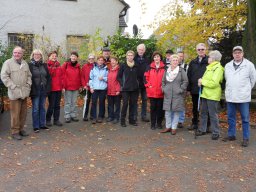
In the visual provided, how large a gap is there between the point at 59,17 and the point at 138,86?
1105 cm

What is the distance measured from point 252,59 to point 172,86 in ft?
15.5

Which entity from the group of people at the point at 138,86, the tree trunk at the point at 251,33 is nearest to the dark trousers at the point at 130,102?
the group of people at the point at 138,86

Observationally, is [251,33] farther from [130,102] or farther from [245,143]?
[245,143]

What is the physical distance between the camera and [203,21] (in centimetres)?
1202

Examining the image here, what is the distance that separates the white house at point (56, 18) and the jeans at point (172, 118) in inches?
413

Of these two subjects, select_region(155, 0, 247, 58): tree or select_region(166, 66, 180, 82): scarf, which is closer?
select_region(166, 66, 180, 82): scarf

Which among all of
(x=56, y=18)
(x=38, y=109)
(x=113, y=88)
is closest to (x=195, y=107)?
(x=113, y=88)

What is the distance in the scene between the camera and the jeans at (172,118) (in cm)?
827

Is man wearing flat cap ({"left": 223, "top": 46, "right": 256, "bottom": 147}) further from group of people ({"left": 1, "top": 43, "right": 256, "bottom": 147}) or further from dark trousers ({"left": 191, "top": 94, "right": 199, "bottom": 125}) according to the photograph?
dark trousers ({"left": 191, "top": 94, "right": 199, "bottom": 125})

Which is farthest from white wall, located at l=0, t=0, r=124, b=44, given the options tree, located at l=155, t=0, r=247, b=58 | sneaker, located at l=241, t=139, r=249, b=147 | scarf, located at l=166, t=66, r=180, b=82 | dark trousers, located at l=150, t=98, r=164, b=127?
sneaker, located at l=241, t=139, r=249, b=147

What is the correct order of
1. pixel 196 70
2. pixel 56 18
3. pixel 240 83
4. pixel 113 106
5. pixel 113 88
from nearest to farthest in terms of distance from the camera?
pixel 240 83
pixel 196 70
pixel 113 88
pixel 113 106
pixel 56 18

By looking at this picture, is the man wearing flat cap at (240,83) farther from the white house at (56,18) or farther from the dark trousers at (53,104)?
the white house at (56,18)

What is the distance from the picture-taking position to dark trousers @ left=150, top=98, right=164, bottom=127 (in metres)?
8.56

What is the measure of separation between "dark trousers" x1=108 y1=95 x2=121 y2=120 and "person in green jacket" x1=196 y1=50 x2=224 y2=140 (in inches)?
92.4
